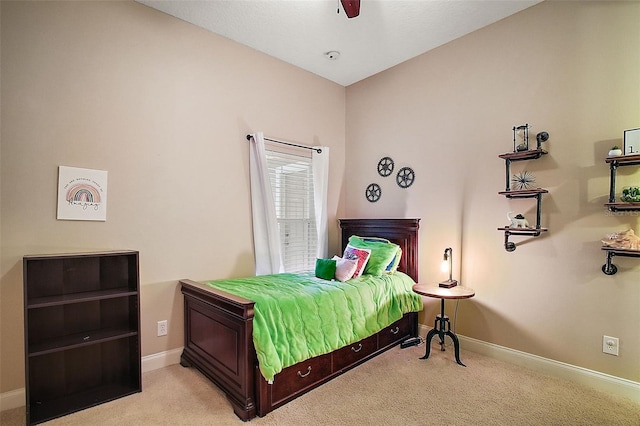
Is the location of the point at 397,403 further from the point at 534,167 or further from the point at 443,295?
the point at 534,167

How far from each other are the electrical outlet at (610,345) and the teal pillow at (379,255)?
1707mm

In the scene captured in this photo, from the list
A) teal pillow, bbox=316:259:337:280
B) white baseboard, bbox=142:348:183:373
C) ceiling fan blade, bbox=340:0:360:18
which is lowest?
white baseboard, bbox=142:348:183:373

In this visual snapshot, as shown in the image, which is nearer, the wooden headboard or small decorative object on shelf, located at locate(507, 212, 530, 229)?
small decorative object on shelf, located at locate(507, 212, 530, 229)

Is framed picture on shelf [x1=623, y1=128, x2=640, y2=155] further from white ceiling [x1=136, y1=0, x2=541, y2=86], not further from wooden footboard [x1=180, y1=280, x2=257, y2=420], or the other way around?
wooden footboard [x1=180, y1=280, x2=257, y2=420]

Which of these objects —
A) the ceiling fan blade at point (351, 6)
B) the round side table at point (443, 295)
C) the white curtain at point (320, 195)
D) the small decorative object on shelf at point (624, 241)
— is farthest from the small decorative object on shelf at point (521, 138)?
the white curtain at point (320, 195)

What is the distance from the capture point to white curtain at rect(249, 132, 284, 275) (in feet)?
10.8

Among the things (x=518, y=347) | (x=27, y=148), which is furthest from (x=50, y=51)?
(x=518, y=347)

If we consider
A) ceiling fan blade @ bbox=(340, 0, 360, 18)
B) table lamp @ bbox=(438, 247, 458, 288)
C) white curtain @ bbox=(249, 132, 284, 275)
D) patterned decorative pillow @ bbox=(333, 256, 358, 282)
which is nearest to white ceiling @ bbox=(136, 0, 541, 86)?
ceiling fan blade @ bbox=(340, 0, 360, 18)

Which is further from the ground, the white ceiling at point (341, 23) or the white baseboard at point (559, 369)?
the white ceiling at point (341, 23)

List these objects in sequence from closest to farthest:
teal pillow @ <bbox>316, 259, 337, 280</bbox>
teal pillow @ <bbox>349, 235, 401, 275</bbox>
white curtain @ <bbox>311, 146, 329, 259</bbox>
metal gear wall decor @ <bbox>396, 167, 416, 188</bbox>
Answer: teal pillow @ <bbox>316, 259, 337, 280</bbox> → teal pillow @ <bbox>349, 235, 401, 275</bbox> → metal gear wall decor @ <bbox>396, 167, 416, 188</bbox> → white curtain @ <bbox>311, 146, 329, 259</bbox>

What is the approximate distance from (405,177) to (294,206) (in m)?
1.31

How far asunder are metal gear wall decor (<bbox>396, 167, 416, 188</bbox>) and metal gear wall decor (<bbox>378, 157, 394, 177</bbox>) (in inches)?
5.4

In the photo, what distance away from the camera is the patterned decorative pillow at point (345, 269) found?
9.87 ft

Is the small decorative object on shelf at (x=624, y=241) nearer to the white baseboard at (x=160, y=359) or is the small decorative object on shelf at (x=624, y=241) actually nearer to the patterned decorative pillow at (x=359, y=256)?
the patterned decorative pillow at (x=359, y=256)
